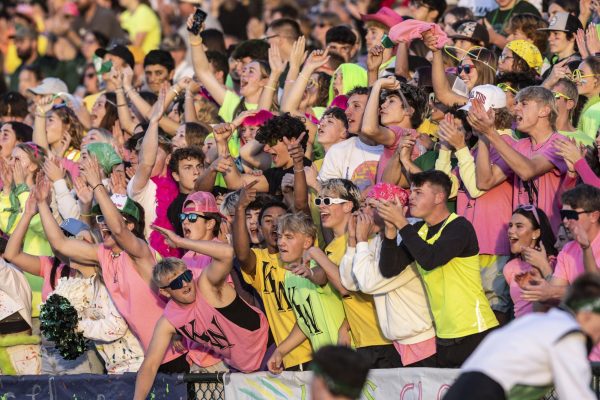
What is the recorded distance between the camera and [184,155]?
11.2 metres

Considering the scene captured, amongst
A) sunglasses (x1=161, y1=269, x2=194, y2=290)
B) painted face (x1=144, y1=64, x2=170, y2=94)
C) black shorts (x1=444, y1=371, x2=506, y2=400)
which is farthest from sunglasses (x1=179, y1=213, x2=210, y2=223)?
painted face (x1=144, y1=64, x2=170, y2=94)

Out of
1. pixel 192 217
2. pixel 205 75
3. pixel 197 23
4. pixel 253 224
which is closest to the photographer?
pixel 192 217

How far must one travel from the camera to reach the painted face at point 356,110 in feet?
34.8

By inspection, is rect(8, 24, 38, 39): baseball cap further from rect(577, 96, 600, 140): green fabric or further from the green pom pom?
rect(577, 96, 600, 140): green fabric

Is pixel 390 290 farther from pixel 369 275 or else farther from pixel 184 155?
pixel 184 155

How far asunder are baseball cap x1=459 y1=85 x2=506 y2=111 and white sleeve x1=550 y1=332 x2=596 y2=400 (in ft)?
11.6

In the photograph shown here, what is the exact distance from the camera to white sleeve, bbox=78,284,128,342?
34.2 feet

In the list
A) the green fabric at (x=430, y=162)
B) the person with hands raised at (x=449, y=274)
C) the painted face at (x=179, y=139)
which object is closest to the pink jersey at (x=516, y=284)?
the person with hands raised at (x=449, y=274)

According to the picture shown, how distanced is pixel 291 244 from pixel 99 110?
4740 millimetres

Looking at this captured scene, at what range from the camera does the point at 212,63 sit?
13891 millimetres

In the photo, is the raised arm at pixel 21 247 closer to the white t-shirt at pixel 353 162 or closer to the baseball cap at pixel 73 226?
the baseball cap at pixel 73 226

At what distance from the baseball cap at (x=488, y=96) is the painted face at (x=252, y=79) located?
3.20 meters

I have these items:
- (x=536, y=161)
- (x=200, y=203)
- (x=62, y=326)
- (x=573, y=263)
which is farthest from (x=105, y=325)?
(x=573, y=263)

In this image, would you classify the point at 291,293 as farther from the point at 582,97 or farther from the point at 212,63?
the point at 212,63
